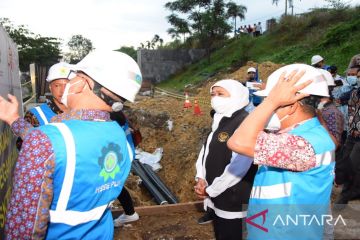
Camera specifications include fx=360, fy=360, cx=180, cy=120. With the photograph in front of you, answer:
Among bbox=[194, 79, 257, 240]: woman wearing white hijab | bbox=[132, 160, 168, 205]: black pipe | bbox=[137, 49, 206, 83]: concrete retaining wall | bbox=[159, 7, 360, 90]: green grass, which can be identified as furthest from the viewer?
bbox=[137, 49, 206, 83]: concrete retaining wall

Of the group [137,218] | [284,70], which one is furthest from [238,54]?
[284,70]

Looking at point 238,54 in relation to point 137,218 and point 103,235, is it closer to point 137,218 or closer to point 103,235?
point 137,218

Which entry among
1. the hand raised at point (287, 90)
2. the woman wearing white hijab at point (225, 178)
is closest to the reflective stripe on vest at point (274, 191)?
the hand raised at point (287, 90)

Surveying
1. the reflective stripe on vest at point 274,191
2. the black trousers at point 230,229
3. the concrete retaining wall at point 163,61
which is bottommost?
the black trousers at point 230,229

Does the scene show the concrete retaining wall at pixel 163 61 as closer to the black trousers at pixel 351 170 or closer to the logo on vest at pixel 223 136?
the black trousers at pixel 351 170

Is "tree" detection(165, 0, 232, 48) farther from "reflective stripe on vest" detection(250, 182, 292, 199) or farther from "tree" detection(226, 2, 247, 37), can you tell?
"reflective stripe on vest" detection(250, 182, 292, 199)

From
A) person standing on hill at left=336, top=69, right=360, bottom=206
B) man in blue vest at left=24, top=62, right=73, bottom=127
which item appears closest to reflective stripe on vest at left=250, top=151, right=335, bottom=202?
man in blue vest at left=24, top=62, right=73, bottom=127

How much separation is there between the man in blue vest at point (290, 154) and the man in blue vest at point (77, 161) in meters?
0.65

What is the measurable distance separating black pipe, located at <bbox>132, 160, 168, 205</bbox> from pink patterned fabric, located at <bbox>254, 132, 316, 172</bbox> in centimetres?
423

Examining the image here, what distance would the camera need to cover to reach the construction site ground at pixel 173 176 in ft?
14.1

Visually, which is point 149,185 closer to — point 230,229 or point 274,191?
point 230,229

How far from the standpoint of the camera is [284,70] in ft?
6.56

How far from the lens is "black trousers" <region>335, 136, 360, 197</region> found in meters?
4.69

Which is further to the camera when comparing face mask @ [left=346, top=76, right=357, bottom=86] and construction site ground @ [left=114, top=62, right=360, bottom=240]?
face mask @ [left=346, top=76, right=357, bottom=86]
